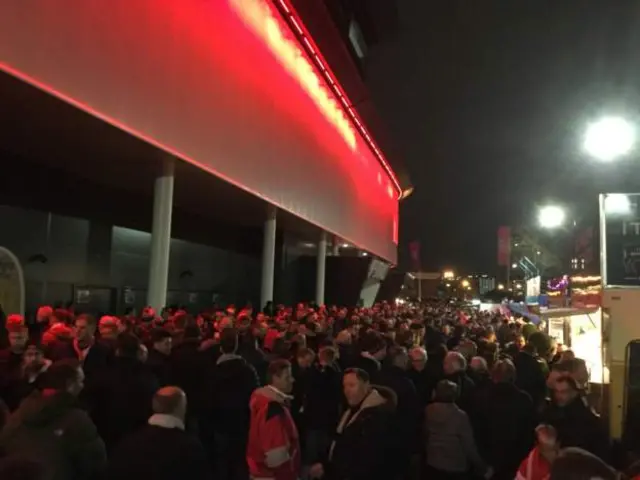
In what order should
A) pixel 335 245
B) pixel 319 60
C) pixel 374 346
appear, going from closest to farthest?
pixel 374 346
pixel 319 60
pixel 335 245

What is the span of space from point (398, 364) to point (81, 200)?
45.0ft

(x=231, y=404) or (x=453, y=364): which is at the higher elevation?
(x=453, y=364)

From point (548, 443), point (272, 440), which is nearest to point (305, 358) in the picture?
point (272, 440)

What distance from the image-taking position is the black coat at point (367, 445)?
15.3 ft

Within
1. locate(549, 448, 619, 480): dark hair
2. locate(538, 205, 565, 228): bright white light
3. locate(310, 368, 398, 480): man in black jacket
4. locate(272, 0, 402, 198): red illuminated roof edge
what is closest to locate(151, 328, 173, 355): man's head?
locate(310, 368, 398, 480): man in black jacket

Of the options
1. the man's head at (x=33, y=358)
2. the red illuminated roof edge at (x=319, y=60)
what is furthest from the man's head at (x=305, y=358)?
the red illuminated roof edge at (x=319, y=60)

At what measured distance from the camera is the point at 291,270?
33.0 meters

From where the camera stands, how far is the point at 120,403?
550cm

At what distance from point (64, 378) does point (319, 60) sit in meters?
21.7

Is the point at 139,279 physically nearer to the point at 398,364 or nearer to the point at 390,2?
the point at 398,364

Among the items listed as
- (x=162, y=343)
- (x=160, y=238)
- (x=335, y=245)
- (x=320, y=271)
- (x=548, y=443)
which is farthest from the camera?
(x=335, y=245)

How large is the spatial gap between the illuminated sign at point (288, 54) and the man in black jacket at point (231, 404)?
1227 centimetres

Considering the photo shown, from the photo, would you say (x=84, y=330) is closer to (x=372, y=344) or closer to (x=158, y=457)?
(x=372, y=344)

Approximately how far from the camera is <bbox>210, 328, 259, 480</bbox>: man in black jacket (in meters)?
6.29
